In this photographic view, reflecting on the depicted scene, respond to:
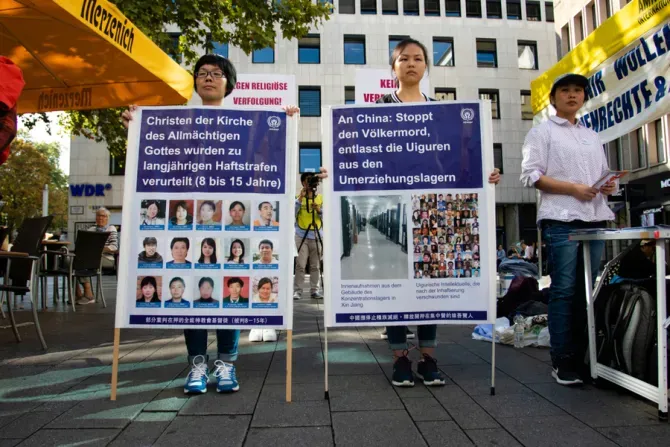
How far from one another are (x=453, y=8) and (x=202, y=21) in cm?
2455

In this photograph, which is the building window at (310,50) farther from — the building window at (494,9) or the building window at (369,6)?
the building window at (494,9)

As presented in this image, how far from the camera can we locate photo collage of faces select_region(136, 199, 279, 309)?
2.95 meters

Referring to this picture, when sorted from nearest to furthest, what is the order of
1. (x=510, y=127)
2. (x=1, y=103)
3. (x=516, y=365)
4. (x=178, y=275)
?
(x=1, y=103)
(x=178, y=275)
(x=516, y=365)
(x=510, y=127)

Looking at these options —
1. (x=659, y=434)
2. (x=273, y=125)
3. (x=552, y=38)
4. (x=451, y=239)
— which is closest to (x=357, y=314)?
(x=451, y=239)

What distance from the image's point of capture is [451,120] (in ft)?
10.2

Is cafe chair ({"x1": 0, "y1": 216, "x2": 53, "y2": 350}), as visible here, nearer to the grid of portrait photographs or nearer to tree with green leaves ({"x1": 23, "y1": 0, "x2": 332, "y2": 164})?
the grid of portrait photographs

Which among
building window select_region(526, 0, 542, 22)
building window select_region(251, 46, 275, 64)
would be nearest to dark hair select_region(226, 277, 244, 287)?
building window select_region(251, 46, 275, 64)

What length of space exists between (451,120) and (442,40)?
29.0 meters

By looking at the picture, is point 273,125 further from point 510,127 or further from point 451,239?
point 510,127

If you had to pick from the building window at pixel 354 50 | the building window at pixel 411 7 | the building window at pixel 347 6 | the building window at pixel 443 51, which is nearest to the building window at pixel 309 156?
the building window at pixel 354 50

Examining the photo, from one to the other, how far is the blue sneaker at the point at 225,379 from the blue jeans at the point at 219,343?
0.06 metres

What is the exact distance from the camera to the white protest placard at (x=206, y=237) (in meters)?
2.95

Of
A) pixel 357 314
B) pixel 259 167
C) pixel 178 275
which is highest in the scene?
pixel 259 167

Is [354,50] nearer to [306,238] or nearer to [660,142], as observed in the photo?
[660,142]
